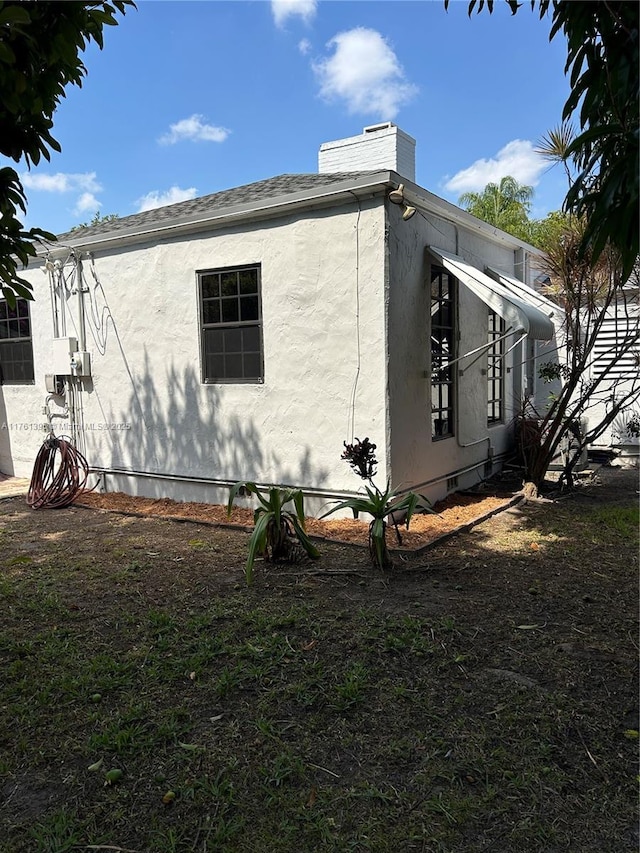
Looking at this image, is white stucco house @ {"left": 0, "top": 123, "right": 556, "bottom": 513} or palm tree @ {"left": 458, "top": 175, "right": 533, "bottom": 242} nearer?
white stucco house @ {"left": 0, "top": 123, "right": 556, "bottom": 513}

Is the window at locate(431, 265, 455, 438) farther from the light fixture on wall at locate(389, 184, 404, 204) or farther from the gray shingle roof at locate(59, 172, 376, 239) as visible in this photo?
the gray shingle roof at locate(59, 172, 376, 239)

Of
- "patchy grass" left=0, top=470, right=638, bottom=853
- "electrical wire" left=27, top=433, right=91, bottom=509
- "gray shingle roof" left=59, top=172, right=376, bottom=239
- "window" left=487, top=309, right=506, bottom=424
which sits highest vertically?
"gray shingle roof" left=59, top=172, right=376, bottom=239

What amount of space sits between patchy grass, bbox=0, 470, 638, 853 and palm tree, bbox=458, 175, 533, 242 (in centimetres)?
2980

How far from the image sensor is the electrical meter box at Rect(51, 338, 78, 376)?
9.09 m

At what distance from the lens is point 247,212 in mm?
7172

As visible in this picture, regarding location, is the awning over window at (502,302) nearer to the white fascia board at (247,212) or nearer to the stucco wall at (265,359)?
the stucco wall at (265,359)

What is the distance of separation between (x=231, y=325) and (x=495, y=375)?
15.8 ft

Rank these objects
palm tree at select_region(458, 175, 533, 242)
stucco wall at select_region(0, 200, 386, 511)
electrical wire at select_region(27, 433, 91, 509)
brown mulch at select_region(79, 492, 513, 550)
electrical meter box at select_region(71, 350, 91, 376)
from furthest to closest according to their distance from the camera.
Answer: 1. palm tree at select_region(458, 175, 533, 242)
2. electrical meter box at select_region(71, 350, 91, 376)
3. electrical wire at select_region(27, 433, 91, 509)
4. stucco wall at select_region(0, 200, 386, 511)
5. brown mulch at select_region(79, 492, 513, 550)

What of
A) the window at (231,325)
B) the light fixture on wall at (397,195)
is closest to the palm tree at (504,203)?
the window at (231,325)

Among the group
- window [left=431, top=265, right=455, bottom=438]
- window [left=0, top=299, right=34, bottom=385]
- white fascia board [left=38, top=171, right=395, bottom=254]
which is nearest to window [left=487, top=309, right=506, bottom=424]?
window [left=431, top=265, right=455, bottom=438]

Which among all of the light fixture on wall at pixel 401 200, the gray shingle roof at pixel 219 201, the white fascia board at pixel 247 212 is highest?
the gray shingle roof at pixel 219 201

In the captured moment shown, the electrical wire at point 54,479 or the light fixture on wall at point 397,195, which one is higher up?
the light fixture on wall at point 397,195

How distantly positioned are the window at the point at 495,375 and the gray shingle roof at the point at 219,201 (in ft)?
11.8

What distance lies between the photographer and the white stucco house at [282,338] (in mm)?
6652
